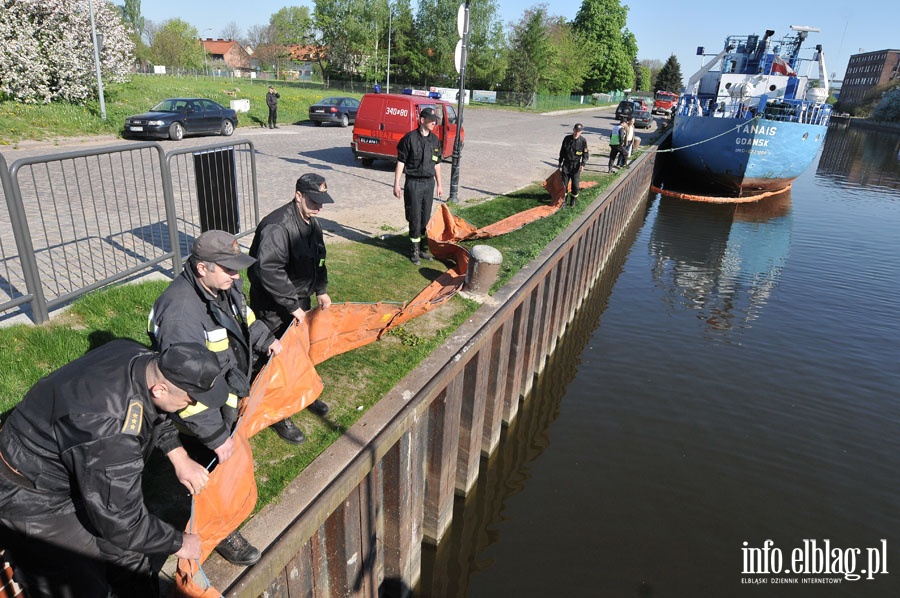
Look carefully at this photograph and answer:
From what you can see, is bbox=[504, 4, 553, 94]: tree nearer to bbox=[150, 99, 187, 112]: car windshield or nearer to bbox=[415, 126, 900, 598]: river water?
bbox=[150, 99, 187, 112]: car windshield

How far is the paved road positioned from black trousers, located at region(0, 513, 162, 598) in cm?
640

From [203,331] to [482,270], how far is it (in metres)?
3.80

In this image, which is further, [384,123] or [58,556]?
[384,123]

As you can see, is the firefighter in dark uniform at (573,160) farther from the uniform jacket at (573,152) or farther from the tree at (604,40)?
the tree at (604,40)

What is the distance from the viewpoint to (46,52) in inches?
789

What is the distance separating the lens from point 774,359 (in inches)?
371

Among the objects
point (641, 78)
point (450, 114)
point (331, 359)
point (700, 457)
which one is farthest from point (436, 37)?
point (641, 78)

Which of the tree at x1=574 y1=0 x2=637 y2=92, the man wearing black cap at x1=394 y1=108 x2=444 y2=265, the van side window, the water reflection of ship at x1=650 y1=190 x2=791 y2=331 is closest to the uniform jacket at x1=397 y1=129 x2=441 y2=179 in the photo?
the man wearing black cap at x1=394 y1=108 x2=444 y2=265

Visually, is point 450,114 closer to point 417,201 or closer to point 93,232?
point 417,201

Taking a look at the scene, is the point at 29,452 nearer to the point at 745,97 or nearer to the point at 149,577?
the point at 149,577

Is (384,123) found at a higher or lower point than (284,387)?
higher

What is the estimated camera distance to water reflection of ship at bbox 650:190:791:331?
1184 centimetres

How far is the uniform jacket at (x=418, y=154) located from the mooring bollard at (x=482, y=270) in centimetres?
188

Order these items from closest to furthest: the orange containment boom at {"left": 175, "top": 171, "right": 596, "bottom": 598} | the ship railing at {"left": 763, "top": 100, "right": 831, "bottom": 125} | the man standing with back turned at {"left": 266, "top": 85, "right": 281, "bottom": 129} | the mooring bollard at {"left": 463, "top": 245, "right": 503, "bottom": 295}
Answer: the orange containment boom at {"left": 175, "top": 171, "right": 596, "bottom": 598}, the mooring bollard at {"left": 463, "top": 245, "right": 503, "bottom": 295}, the ship railing at {"left": 763, "top": 100, "right": 831, "bottom": 125}, the man standing with back turned at {"left": 266, "top": 85, "right": 281, "bottom": 129}
